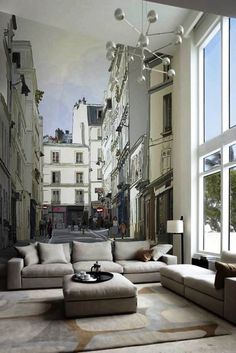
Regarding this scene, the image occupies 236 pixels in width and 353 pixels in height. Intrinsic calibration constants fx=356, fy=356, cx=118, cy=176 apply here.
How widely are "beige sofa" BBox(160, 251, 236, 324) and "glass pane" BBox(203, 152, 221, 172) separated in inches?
79.3

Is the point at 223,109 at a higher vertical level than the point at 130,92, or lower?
lower

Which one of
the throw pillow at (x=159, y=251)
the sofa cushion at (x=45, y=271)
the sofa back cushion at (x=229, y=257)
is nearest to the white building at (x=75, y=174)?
the sofa cushion at (x=45, y=271)

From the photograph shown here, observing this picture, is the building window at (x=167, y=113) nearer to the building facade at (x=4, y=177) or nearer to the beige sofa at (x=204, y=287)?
the beige sofa at (x=204, y=287)

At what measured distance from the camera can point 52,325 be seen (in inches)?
167

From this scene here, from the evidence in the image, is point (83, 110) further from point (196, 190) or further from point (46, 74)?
point (196, 190)

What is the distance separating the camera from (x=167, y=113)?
833 cm

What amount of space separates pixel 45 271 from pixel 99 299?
1991 millimetres

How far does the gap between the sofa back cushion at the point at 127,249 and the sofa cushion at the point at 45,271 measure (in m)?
1.22

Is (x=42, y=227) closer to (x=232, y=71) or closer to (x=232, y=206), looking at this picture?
(x=232, y=206)

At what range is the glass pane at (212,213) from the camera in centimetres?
694

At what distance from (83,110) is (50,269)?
3.48 m

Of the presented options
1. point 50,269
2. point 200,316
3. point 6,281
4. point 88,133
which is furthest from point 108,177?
point 200,316

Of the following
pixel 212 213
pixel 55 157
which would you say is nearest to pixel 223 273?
pixel 212 213

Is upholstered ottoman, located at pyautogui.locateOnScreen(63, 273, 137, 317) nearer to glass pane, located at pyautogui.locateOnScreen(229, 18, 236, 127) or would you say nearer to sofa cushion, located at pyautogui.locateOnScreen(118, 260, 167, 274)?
sofa cushion, located at pyautogui.locateOnScreen(118, 260, 167, 274)
